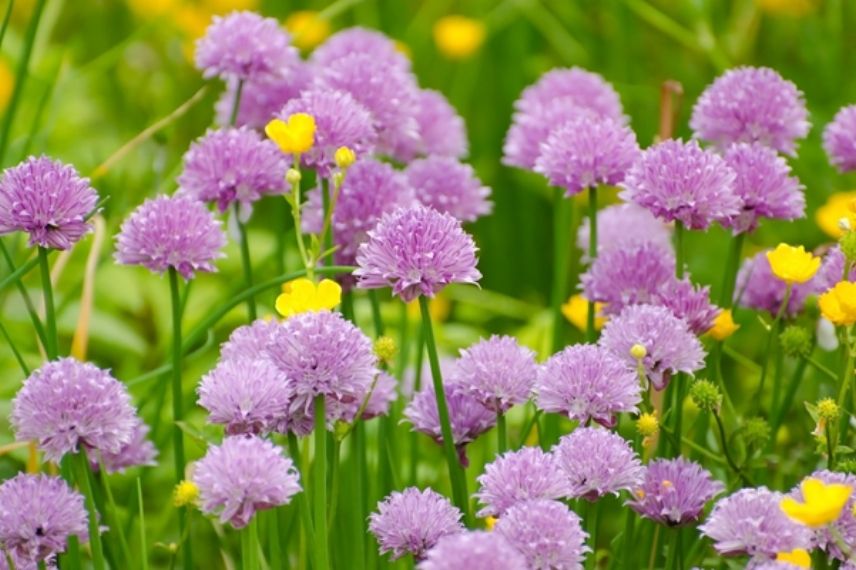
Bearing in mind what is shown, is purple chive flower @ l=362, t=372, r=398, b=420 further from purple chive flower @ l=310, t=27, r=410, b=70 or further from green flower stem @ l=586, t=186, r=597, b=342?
purple chive flower @ l=310, t=27, r=410, b=70

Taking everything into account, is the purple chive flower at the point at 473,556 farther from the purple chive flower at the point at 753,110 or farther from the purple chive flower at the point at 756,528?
the purple chive flower at the point at 753,110

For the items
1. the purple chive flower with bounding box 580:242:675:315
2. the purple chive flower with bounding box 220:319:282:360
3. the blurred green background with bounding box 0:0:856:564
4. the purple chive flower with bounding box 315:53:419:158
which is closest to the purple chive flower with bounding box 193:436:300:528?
the purple chive flower with bounding box 220:319:282:360

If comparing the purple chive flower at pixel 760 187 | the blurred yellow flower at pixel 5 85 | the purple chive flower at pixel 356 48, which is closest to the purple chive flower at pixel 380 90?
the purple chive flower at pixel 356 48

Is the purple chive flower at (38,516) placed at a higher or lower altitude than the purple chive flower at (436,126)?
lower

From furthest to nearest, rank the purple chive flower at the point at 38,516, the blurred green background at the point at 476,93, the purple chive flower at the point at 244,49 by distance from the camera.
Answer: the blurred green background at the point at 476,93
the purple chive flower at the point at 244,49
the purple chive flower at the point at 38,516

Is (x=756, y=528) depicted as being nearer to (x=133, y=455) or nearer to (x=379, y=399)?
(x=379, y=399)

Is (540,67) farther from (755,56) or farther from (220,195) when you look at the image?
(220,195)

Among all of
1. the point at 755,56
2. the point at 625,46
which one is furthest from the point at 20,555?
the point at 755,56
